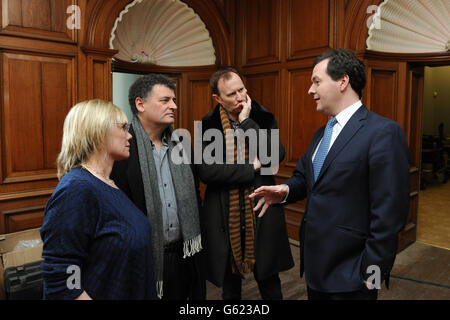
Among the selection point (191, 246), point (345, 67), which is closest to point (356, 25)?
point (345, 67)

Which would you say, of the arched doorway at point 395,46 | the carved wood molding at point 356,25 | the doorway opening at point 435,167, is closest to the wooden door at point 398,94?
the arched doorway at point 395,46

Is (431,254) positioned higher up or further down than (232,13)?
further down

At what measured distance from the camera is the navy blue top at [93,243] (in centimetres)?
101

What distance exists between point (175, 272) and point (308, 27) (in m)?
3.00

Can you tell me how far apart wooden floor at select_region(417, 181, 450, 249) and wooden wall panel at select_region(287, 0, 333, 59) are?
2.60 meters

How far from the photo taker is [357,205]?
4.27ft

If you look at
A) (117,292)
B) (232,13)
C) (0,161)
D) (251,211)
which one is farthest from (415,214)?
(0,161)

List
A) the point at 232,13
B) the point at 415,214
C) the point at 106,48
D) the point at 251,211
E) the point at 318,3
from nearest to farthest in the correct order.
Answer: the point at 251,211 → the point at 106,48 → the point at 318,3 → the point at 415,214 → the point at 232,13

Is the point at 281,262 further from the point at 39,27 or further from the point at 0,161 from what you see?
the point at 39,27

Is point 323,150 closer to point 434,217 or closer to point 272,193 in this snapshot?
point 272,193

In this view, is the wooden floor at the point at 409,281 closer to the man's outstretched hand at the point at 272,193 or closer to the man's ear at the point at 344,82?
the man's outstretched hand at the point at 272,193

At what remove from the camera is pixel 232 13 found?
429cm

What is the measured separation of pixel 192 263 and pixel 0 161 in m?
1.93

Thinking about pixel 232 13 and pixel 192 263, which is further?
pixel 232 13
